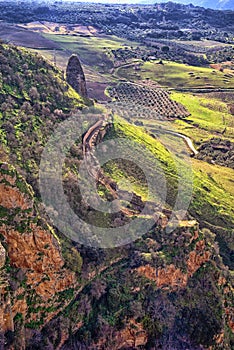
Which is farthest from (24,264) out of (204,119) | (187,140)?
(204,119)

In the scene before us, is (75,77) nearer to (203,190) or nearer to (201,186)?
(201,186)

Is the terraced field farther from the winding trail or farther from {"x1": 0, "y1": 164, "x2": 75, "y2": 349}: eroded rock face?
{"x1": 0, "y1": 164, "x2": 75, "y2": 349}: eroded rock face

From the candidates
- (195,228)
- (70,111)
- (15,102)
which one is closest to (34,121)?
(15,102)

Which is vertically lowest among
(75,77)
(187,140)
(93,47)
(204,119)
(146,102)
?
(204,119)

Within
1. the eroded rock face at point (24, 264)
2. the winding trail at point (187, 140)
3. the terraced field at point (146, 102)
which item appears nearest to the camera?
the eroded rock face at point (24, 264)

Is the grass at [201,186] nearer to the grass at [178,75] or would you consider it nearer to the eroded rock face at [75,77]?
the eroded rock face at [75,77]

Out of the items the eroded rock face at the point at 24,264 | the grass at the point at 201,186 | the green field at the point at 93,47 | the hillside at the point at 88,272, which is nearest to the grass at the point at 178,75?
the green field at the point at 93,47

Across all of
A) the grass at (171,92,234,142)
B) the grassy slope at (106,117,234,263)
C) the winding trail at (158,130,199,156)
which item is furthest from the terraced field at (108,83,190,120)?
the grassy slope at (106,117,234,263)
